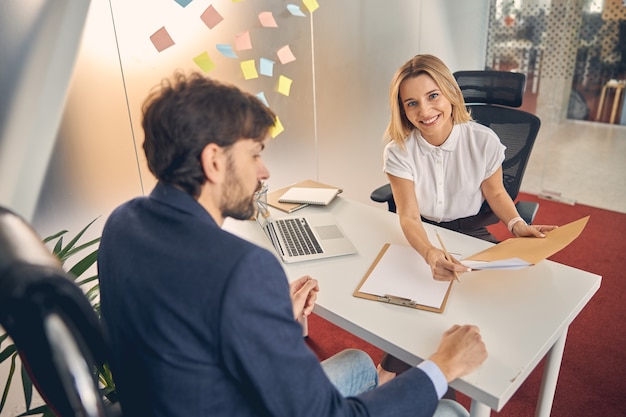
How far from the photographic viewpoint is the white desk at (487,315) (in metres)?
1.10

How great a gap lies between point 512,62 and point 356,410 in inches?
140

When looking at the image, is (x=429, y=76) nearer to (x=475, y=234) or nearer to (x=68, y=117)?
(x=475, y=234)

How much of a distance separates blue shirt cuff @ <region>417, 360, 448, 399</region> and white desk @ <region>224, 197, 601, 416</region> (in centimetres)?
5

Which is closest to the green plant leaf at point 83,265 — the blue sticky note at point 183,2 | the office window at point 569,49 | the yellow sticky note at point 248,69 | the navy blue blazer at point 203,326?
the navy blue blazer at point 203,326

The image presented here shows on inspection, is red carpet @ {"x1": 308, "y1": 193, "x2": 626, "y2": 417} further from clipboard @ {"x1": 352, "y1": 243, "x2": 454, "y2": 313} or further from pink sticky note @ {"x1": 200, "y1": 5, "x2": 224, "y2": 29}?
pink sticky note @ {"x1": 200, "y1": 5, "x2": 224, "y2": 29}

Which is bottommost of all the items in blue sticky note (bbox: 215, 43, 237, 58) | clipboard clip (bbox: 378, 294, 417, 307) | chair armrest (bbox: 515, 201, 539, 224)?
chair armrest (bbox: 515, 201, 539, 224)

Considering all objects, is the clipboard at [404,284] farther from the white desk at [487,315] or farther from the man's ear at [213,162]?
the man's ear at [213,162]

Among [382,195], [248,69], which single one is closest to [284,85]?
[248,69]

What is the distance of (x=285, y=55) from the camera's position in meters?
2.72

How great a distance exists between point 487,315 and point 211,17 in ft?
5.90

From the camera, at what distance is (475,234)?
2080 millimetres

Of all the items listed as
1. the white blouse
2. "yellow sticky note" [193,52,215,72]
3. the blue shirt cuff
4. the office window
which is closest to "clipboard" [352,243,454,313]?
the blue shirt cuff

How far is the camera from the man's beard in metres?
0.91

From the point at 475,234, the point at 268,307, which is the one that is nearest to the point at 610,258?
the point at 475,234
